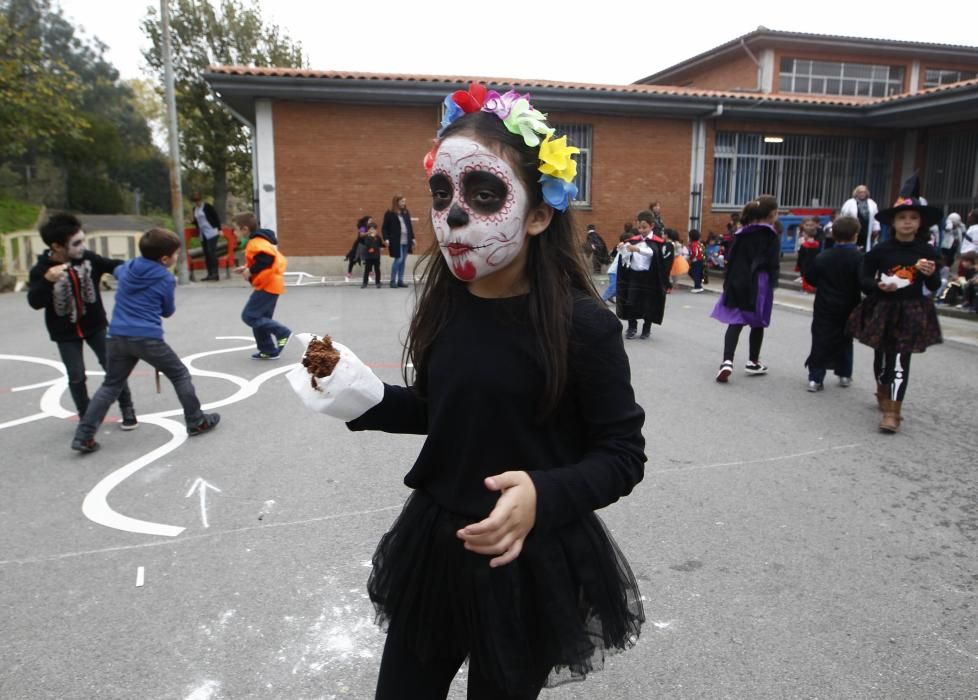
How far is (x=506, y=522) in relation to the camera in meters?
1.46

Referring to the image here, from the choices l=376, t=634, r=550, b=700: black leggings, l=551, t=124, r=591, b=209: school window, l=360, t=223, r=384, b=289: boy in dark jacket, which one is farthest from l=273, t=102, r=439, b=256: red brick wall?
l=376, t=634, r=550, b=700: black leggings

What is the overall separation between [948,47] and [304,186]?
2344 centimetres

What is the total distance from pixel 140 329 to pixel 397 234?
10.0 metres

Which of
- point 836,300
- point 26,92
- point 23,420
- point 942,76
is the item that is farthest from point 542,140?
point 942,76

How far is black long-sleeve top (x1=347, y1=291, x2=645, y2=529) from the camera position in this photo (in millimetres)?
1692

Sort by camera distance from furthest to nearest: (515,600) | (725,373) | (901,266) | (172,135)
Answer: (172,135) → (725,373) → (901,266) → (515,600)

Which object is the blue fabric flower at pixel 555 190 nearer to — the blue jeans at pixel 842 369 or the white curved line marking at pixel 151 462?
the white curved line marking at pixel 151 462

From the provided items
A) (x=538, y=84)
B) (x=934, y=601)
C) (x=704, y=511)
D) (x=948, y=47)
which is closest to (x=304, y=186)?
(x=538, y=84)

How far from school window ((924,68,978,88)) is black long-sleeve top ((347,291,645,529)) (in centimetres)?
3082

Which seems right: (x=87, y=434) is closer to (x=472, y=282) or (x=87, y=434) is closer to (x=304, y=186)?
(x=472, y=282)

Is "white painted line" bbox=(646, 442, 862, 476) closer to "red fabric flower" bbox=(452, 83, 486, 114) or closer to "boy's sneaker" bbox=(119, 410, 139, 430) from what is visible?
"red fabric flower" bbox=(452, 83, 486, 114)

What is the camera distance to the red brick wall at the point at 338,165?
1700cm

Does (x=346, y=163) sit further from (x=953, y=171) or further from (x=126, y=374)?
(x=953, y=171)

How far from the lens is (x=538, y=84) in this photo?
17.7m
